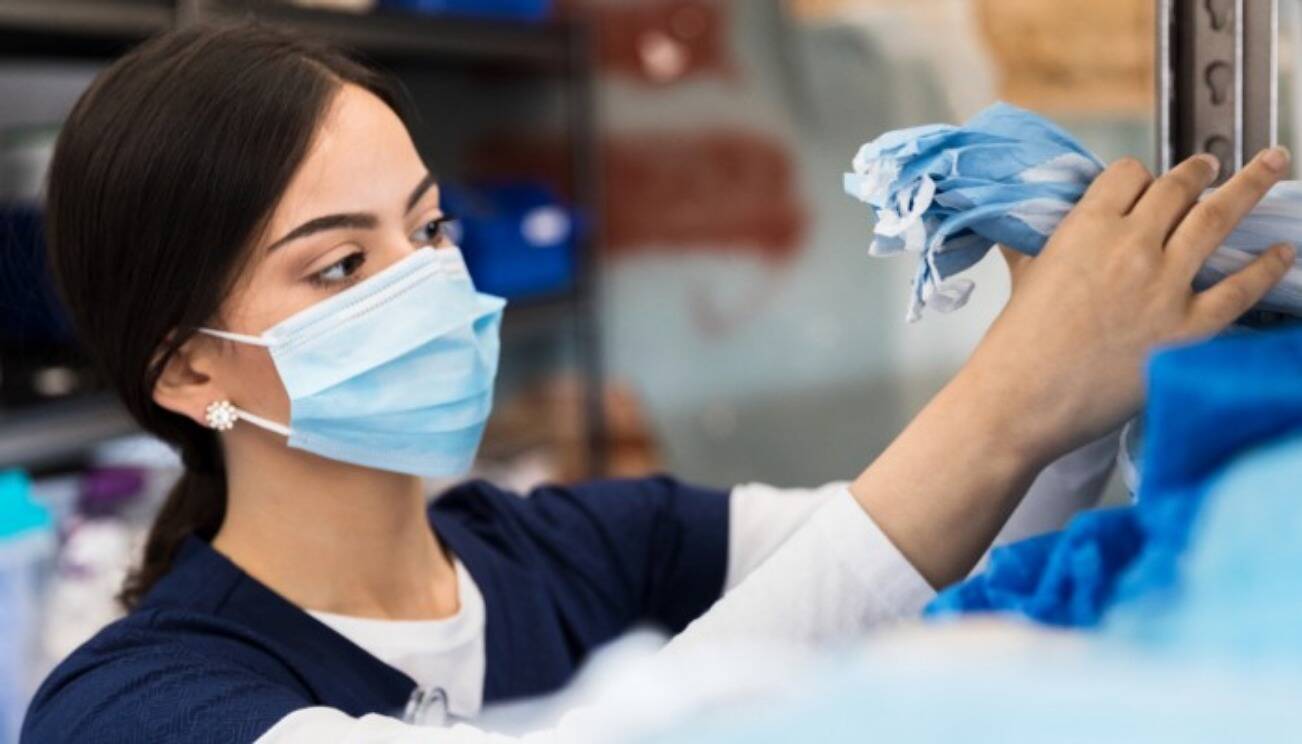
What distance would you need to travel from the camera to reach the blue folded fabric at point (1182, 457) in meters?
0.36

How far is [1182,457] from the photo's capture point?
0.37 meters

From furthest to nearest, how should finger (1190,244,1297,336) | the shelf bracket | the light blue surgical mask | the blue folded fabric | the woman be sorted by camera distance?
1. the light blue surgical mask
2. the woman
3. the shelf bracket
4. finger (1190,244,1297,336)
5. the blue folded fabric

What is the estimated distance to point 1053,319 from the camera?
53cm

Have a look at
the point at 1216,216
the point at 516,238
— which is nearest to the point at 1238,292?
the point at 1216,216

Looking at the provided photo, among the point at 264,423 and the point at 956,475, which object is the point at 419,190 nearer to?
the point at 264,423

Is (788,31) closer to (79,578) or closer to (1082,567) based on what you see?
(79,578)

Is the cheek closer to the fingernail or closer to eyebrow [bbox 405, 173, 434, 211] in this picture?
eyebrow [bbox 405, 173, 434, 211]

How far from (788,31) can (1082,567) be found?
2224 millimetres

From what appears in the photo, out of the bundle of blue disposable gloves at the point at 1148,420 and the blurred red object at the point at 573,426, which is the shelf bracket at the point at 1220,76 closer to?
the bundle of blue disposable gloves at the point at 1148,420

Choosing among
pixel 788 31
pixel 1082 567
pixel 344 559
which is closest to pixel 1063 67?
pixel 788 31

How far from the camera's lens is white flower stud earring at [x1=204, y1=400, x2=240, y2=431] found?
3.36 feet

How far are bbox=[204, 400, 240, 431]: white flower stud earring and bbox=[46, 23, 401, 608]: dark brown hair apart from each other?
47 mm

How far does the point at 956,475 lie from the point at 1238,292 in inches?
5.1

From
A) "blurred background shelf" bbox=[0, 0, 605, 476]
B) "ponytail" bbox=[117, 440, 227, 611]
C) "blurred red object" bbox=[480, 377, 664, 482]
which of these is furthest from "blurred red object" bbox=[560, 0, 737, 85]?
"ponytail" bbox=[117, 440, 227, 611]
